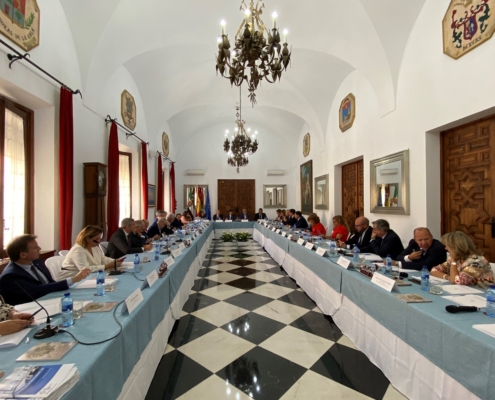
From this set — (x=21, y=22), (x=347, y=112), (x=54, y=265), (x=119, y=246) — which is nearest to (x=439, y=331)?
(x=54, y=265)

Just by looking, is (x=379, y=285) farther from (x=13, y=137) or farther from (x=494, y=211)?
(x=13, y=137)

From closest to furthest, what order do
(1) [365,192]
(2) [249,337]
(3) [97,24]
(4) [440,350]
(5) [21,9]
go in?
(4) [440,350]
(2) [249,337]
(5) [21,9]
(3) [97,24]
(1) [365,192]

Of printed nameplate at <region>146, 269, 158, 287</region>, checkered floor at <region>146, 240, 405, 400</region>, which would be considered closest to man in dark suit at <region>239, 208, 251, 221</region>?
checkered floor at <region>146, 240, 405, 400</region>

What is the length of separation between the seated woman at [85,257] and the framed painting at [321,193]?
645 cm

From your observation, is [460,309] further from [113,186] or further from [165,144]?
[165,144]

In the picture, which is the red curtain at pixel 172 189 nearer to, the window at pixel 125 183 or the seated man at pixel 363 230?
the window at pixel 125 183

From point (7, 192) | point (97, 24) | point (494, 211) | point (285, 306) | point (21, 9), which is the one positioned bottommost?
point (285, 306)

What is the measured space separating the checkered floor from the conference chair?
1316 millimetres

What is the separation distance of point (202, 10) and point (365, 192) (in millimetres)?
4574

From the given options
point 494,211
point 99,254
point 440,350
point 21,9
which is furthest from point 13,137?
point 494,211

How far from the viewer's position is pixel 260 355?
2.37m

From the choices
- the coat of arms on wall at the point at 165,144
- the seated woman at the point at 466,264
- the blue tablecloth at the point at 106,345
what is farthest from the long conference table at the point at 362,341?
the coat of arms on wall at the point at 165,144

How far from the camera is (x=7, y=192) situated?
346 centimetres

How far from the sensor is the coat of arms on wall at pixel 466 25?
295cm
